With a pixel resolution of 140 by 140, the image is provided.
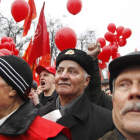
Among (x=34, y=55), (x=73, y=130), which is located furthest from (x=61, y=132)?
A: (x=34, y=55)

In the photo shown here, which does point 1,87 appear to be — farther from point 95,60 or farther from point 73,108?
point 95,60

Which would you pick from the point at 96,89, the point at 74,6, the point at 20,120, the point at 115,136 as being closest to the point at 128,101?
the point at 115,136

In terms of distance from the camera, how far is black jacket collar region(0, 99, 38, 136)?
171 centimetres

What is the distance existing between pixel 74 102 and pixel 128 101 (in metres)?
1.12

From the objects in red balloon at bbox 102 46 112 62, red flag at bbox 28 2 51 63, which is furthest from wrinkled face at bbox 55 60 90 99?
red balloon at bbox 102 46 112 62

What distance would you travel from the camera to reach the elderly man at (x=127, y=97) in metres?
1.42

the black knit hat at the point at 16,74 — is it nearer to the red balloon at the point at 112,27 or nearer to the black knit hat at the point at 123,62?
the black knit hat at the point at 123,62

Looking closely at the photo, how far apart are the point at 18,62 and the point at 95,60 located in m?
1.19

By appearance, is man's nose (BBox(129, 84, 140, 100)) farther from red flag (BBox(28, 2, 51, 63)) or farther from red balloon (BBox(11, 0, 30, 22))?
red balloon (BBox(11, 0, 30, 22))

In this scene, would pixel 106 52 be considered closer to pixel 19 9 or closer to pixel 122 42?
pixel 122 42

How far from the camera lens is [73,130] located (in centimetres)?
228

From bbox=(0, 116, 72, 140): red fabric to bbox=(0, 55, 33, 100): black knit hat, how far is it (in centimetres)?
29

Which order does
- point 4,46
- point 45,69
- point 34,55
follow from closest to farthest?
point 45,69, point 34,55, point 4,46

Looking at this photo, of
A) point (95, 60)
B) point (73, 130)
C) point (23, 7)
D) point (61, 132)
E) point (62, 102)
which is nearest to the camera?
point (61, 132)
